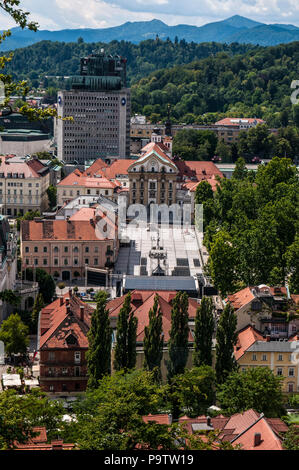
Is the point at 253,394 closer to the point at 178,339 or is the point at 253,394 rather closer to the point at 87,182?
the point at 178,339

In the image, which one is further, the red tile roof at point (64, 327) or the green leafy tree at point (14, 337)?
the green leafy tree at point (14, 337)

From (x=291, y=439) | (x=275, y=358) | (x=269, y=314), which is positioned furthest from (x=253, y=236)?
(x=291, y=439)

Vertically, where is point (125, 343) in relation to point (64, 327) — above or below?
above

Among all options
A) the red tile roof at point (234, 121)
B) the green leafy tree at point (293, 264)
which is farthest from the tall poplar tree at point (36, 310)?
the red tile roof at point (234, 121)

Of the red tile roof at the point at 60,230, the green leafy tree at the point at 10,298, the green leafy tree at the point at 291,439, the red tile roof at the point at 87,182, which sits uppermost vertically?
the green leafy tree at the point at 10,298

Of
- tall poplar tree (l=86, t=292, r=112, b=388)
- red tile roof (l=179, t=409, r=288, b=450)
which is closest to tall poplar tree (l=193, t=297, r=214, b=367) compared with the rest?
tall poplar tree (l=86, t=292, r=112, b=388)

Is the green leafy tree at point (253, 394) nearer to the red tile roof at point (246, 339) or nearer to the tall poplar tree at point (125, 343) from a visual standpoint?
the tall poplar tree at point (125, 343)

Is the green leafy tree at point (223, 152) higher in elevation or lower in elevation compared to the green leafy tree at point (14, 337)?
higher

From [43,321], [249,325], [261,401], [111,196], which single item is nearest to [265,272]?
[249,325]
